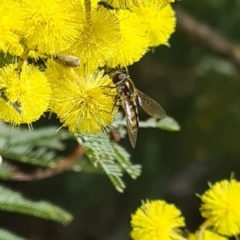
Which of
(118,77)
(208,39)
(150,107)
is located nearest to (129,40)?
(118,77)

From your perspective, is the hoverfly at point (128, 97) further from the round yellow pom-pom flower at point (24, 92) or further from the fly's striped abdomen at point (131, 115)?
the round yellow pom-pom flower at point (24, 92)

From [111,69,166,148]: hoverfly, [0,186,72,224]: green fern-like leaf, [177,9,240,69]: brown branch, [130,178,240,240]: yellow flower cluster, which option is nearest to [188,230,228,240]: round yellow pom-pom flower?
[130,178,240,240]: yellow flower cluster

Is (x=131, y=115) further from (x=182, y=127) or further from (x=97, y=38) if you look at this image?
(x=182, y=127)

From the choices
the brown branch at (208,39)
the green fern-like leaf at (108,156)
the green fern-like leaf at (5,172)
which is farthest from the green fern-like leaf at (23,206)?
the brown branch at (208,39)

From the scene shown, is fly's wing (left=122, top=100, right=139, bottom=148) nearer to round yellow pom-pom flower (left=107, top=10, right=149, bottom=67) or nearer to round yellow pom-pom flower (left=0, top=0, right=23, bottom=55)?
round yellow pom-pom flower (left=107, top=10, right=149, bottom=67)

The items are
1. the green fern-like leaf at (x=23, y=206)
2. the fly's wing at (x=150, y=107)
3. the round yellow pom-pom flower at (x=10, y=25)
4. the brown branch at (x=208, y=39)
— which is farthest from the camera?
the brown branch at (x=208, y=39)

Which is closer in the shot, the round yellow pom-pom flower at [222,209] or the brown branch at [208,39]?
the round yellow pom-pom flower at [222,209]
